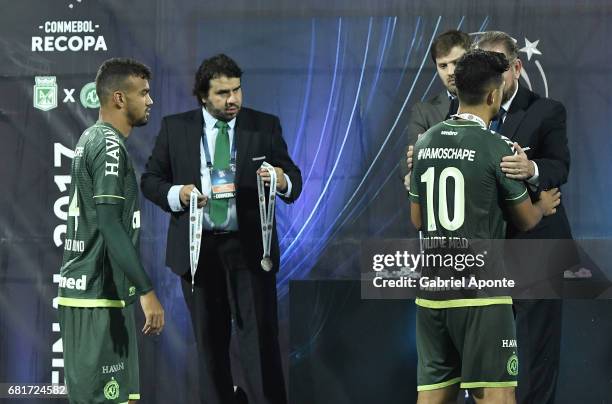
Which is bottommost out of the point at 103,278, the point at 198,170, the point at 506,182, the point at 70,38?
the point at 103,278

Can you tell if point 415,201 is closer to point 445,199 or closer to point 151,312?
point 445,199

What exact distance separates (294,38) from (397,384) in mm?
2096

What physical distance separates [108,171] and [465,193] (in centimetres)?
146

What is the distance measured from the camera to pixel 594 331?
5.78 metres

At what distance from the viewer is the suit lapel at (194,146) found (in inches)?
225

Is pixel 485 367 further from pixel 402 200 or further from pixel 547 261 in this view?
pixel 402 200

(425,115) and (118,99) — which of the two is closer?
(118,99)

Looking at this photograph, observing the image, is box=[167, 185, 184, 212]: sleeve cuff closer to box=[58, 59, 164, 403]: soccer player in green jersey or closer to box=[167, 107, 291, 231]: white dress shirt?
box=[167, 107, 291, 231]: white dress shirt

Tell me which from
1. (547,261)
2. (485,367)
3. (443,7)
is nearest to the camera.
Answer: (485,367)

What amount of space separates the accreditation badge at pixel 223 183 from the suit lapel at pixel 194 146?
3.2 inches

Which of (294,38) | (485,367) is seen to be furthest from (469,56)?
(294,38)

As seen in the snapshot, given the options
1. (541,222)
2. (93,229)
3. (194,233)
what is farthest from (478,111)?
(194,233)

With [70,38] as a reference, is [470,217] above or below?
below

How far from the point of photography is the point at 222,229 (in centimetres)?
567
